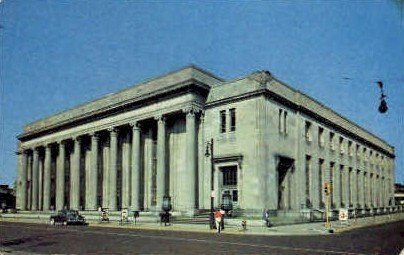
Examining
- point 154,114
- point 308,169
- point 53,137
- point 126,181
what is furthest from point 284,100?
point 53,137

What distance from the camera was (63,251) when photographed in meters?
19.9

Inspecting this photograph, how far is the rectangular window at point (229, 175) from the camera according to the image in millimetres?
48719

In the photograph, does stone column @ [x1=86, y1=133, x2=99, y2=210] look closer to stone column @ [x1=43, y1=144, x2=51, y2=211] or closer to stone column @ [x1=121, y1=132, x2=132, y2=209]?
stone column @ [x1=121, y1=132, x2=132, y2=209]

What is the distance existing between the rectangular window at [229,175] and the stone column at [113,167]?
17.7 metres

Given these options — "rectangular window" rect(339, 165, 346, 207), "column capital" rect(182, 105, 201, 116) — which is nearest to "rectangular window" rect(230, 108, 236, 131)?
"column capital" rect(182, 105, 201, 116)

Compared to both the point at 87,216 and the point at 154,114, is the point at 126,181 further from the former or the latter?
the point at 154,114

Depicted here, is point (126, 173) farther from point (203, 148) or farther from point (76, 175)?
point (203, 148)

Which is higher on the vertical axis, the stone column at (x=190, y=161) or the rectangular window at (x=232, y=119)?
the rectangular window at (x=232, y=119)

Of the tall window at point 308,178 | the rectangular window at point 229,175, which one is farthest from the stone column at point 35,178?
the tall window at point 308,178

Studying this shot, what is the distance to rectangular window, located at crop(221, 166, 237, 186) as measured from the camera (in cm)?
4872

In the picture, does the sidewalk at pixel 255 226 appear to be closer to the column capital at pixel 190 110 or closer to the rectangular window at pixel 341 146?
the rectangular window at pixel 341 146

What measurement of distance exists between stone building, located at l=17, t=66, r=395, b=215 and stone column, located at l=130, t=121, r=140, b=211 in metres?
0.13

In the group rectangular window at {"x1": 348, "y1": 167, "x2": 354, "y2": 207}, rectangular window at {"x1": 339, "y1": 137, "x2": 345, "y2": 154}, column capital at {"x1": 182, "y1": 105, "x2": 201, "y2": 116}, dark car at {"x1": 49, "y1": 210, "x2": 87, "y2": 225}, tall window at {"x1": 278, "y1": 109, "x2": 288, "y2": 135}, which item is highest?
column capital at {"x1": 182, "y1": 105, "x2": 201, "y2": 116}

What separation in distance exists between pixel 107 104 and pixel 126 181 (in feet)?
35.3
